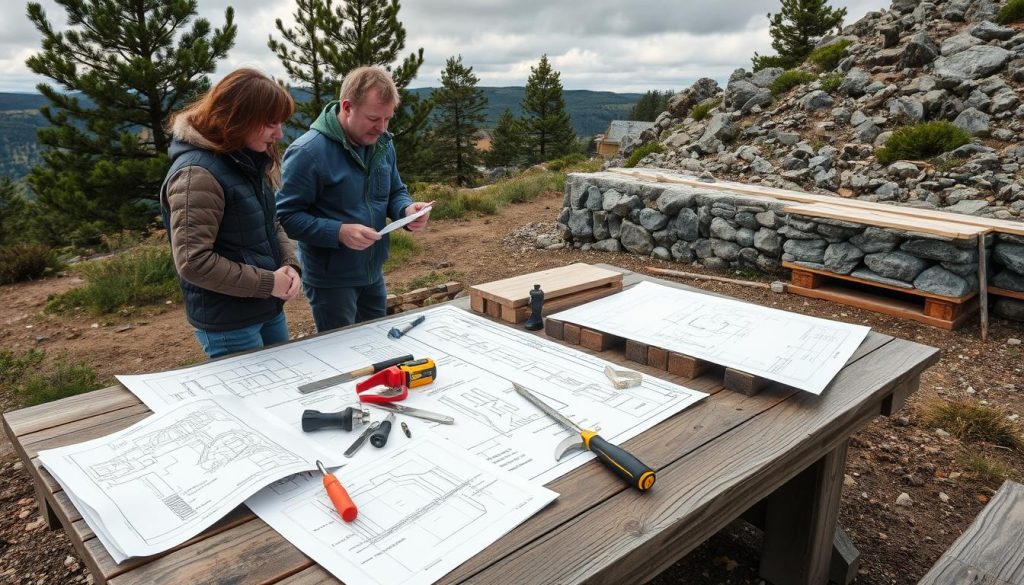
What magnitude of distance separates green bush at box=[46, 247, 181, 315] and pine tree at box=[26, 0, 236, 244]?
6.24m

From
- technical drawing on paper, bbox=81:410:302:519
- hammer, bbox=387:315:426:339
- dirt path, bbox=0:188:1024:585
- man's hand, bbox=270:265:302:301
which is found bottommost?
dirt path, bbox=0:188:1024:585

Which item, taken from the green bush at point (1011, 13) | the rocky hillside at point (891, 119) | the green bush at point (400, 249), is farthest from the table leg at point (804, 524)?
the green bush at point (1011, 13)

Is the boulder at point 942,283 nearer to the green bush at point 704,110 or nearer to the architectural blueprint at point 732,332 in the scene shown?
the architectural blueprint at point 732,332

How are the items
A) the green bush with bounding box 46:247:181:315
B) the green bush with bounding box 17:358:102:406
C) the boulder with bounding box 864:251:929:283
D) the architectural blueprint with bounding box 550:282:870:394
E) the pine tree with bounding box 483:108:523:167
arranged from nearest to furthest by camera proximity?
1. the architectural blueprint with bounding box 550:282:870:394
2. the green bush with bounding box 17:358:102:406
3. the boulder with bounding box 864:251:929:283
4. the green bush with bounding box 46:247:181:315
5. the pine tree with bounding box 483:108:523:167

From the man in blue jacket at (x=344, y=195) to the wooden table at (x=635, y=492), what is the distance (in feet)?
3.45

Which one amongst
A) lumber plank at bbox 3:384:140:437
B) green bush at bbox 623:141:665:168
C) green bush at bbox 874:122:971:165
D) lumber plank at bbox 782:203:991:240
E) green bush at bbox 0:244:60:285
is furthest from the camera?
green bush at bbox 623:141:665:168

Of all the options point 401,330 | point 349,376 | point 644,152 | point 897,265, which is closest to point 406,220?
point 401,330

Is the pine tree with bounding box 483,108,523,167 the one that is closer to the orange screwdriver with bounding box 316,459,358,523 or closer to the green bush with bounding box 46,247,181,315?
the green bush with bounding box 46,247,181,315

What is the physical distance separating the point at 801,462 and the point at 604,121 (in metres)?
194

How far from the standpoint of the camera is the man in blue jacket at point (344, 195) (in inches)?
96.8

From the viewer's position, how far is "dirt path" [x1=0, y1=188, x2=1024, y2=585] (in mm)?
2434

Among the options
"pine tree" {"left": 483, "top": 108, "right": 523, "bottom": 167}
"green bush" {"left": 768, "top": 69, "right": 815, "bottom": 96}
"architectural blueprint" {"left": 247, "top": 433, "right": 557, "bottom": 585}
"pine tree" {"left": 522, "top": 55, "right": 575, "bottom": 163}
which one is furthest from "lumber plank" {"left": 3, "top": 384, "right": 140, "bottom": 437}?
"pine tree" {"left": 483, "top": 108, "right": 523, "bottom": 167}

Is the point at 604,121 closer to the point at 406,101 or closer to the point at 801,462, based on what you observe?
the point at 406,101

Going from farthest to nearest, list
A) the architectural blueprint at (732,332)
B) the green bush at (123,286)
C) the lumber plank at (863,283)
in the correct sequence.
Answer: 1. the green bush at (123,286)
2. the lumber plank at (863,283)
3. the architectural blueprint at (732,332)
